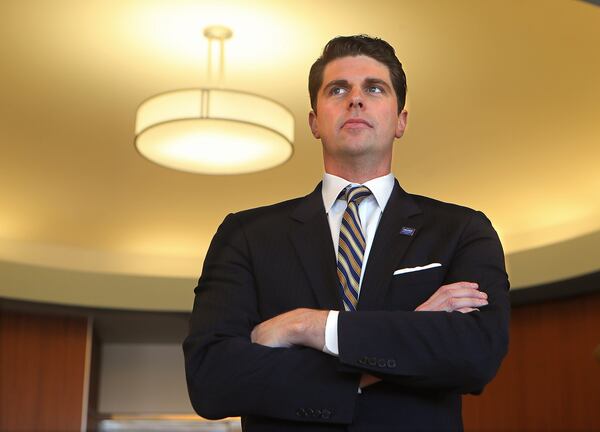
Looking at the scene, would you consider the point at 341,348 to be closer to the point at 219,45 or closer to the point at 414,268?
the point at 414,268

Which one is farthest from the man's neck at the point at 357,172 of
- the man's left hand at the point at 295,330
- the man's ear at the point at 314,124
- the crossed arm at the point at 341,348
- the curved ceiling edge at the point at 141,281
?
the curved ceiling edge at the point at 141,281

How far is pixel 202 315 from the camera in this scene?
211 cm

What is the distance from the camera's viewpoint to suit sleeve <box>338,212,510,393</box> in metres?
1.88

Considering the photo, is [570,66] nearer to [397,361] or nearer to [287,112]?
[287,112]

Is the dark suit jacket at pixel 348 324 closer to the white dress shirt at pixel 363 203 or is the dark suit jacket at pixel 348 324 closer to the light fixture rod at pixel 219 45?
the white dress shirt at pixel 363 203

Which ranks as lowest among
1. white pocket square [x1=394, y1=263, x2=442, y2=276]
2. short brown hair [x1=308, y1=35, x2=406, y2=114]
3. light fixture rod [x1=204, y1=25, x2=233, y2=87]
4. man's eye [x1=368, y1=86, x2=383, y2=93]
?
white pocket square [x1=394, y1=263, x2=442, y2=276]

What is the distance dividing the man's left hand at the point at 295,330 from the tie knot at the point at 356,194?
13.7 inches

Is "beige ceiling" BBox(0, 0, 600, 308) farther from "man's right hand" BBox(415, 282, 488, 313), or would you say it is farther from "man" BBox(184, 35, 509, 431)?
"man's right hand" BBox(415, 282, 488, 313)

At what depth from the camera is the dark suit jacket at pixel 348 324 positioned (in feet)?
6.20

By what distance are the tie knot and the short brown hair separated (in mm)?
254

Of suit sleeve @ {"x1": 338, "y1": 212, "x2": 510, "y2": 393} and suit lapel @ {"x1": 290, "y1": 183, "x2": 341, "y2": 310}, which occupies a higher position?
suit lapel @ {"x1": 290, "y1": 183, "x2": 341, "y2": 310}

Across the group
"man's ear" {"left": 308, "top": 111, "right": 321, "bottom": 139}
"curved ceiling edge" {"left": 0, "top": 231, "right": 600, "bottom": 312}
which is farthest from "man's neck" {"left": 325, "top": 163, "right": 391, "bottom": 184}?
"curved ceiling edge" {"left": 0, "top": 231, "right": 600, "bottom": 312}

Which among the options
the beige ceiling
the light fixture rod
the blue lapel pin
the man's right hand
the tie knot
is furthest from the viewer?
the light fixture rod

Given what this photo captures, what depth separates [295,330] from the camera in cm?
196
